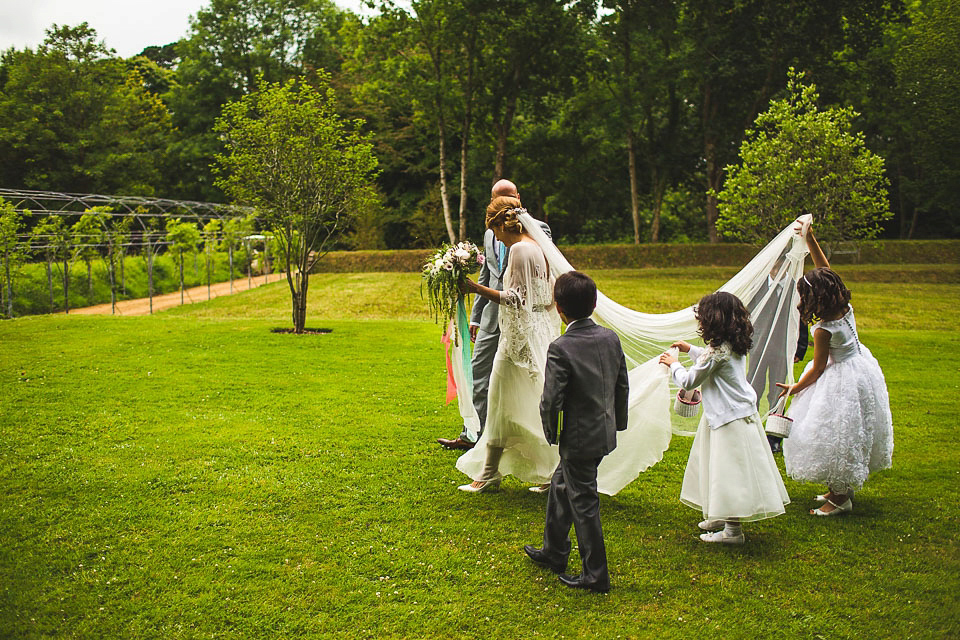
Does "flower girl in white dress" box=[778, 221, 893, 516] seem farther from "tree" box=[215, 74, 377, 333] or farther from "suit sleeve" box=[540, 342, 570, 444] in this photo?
"tree" box=[215, 74, 377, 333]

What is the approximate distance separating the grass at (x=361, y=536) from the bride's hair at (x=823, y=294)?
1671 millimetres

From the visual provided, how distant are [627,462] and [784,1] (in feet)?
102

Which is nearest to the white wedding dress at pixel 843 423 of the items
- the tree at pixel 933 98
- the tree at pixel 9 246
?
the tree at pixel 9 246

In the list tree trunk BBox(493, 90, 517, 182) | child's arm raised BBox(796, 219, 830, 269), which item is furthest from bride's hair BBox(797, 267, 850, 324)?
tree trunk BBox(493, 90, 517, 182)

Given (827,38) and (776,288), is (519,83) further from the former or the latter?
(776,288)

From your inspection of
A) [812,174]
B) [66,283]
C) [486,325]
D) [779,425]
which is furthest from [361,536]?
[66,283]

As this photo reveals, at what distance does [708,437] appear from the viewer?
5.16 meters

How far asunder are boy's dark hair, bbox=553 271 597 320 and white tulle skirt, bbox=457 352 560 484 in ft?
4.46

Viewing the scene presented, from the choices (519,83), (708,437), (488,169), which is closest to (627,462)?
(708,437)

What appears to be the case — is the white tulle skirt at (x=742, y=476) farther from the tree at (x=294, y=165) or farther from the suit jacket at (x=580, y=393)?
the tree at (x=294, y=165)

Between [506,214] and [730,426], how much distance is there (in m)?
2.41

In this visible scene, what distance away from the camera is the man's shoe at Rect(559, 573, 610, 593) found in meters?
4.50

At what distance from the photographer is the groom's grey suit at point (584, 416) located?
441cm

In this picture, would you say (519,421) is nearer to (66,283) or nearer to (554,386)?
(554,386)
